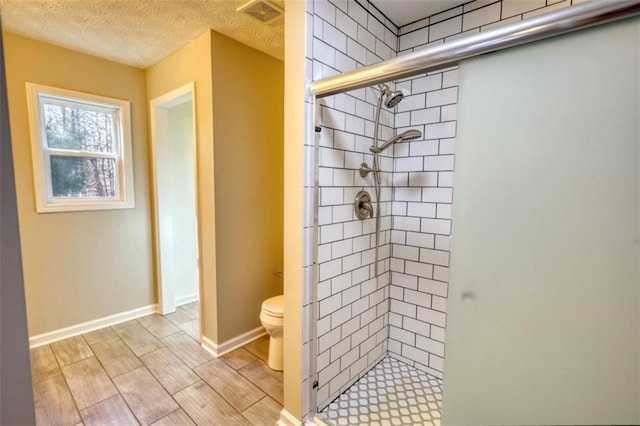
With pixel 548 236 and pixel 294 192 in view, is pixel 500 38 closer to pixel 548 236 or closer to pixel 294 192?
pixel 548 236

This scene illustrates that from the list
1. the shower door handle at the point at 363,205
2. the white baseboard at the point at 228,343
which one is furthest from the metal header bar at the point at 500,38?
the white baseboard at the point at 228,343

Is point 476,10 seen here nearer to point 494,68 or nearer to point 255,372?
point 494,68

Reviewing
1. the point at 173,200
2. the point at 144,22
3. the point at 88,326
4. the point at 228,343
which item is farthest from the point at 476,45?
the point at 88,326

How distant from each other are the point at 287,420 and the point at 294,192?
1.20 metres

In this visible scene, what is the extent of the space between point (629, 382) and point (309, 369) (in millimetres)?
1209

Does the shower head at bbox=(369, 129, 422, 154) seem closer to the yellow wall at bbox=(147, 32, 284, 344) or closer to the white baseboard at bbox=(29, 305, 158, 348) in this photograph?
the yellow wall at bbox=(147, 32, 284, 344)

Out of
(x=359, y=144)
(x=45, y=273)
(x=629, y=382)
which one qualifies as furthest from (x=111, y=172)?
(x=629, y=382)

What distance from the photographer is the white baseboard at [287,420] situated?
1.49 m

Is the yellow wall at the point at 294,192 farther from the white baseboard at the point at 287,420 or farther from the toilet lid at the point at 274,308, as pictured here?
the toilet lid at the point at 274,308

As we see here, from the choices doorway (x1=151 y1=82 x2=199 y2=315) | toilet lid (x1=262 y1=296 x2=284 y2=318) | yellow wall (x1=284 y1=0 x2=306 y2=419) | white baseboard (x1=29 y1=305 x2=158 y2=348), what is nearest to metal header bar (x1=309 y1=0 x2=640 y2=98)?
yellow wall (x1=284 y1=0 x2=306 y2=419)

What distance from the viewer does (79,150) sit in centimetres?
247

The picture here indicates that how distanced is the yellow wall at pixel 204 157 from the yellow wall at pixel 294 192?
904 mm

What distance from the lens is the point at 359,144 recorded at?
66.9 inches

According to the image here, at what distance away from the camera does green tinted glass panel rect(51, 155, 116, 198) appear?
7.80 feet
